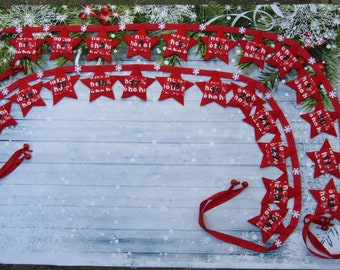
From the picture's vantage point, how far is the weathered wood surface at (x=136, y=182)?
1.02 metres

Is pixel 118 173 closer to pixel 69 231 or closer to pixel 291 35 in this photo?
pixel 69 231

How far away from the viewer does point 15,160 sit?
106 centimetres

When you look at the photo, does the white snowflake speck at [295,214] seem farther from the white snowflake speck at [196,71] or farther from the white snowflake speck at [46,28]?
the white snowflake speck at [46,28]

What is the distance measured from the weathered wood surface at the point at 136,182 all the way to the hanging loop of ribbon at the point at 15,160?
0.02m

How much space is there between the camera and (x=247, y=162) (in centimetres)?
104

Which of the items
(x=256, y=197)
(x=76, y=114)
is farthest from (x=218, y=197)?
(x=76, y=114)

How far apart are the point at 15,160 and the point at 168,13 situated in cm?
59

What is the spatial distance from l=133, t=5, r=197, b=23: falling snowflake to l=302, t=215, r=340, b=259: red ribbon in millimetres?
631

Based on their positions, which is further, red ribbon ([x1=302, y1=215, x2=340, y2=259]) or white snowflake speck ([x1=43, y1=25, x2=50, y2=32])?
white snowflake speck ([x1=43, y1=25, x2=50, y2=32])

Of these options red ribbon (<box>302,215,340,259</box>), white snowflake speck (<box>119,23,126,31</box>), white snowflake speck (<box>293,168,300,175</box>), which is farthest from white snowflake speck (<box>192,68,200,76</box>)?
red ribbon (<box>302,215,340,259</box>)

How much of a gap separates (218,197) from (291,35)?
0.49 m

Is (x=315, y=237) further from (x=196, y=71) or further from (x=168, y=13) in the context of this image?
(x=168, y=13)

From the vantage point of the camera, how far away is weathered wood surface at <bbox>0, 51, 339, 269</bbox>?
1016 millimetres

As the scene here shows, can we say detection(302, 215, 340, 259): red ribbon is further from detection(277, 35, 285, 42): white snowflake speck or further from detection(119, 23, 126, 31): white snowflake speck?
detection(119, 23, 126, 31): white snowflake speck
